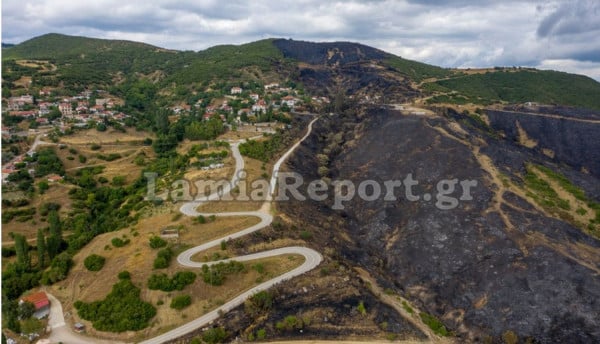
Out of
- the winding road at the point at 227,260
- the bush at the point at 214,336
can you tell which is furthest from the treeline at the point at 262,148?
the bush at the point at 214,336

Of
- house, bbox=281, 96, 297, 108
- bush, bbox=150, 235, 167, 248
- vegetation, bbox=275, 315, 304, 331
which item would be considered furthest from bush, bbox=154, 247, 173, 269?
house, bbox=281, 96, 297, 108

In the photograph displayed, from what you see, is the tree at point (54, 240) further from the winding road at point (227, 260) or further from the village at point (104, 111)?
the village at point (104, 111)

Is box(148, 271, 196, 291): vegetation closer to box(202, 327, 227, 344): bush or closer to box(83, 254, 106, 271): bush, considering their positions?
box(202, 327, 227, 344): bush

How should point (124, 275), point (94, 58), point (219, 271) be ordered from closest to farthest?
1. point (124, 275)
2. point (219, 271)
3. point (94, 58)

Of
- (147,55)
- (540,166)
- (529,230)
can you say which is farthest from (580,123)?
(147,55)

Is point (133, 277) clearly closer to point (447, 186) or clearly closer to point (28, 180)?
point (28, 180)

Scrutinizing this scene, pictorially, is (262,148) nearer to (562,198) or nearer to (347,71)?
(562,198)

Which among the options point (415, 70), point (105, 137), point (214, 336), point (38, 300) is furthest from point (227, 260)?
point (415, 70)
